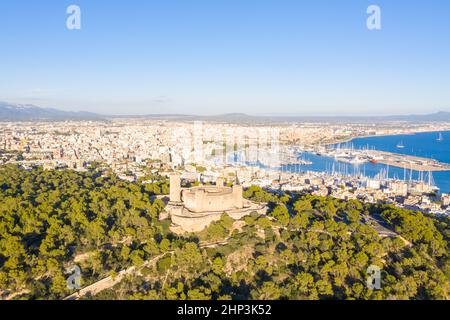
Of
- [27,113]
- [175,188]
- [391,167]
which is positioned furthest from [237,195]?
[27,113]

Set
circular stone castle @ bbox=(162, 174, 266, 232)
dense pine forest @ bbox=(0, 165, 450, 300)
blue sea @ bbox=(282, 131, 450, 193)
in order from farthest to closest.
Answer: blue sea @ bbox=(282, 131, 450, 193), circular stone castle @ bbox=(162, 174, 266, 232), dense pine forest @ bbox=(0, 165, 450, 300)

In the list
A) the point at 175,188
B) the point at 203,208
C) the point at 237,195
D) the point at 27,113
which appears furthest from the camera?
the point at 27,113

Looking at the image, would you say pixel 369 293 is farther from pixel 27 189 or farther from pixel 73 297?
pixel 27 189

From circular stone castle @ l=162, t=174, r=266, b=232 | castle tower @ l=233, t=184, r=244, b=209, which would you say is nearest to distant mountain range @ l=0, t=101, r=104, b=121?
circular stone castle @ l=162, t=174, r=266, b=232

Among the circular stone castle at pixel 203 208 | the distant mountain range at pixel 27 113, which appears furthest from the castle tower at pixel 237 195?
the distant mountain range at pixel 27 113

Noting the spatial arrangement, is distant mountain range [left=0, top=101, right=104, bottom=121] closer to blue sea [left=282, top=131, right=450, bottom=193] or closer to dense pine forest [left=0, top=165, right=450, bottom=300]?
blue sea [left=282, top=131, right=450, bottom=193]

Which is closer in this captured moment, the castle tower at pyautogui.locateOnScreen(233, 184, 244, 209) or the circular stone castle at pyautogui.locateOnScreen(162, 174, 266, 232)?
the circular stone castle at pyautogui.locateOnScreen(162, 174, 266, 232)

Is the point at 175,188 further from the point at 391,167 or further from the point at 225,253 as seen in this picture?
the point at 391,167
